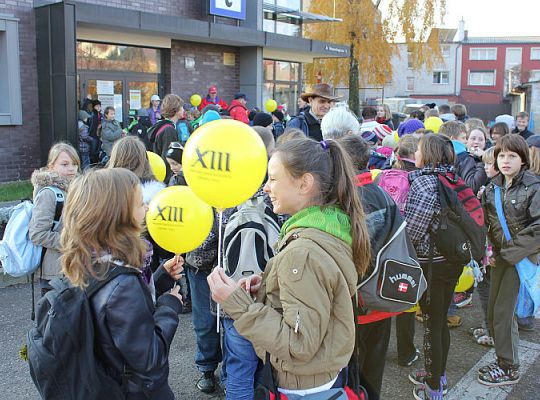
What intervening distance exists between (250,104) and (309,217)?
50.0ft

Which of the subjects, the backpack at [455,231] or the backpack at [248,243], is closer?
the backpack at [248,243]

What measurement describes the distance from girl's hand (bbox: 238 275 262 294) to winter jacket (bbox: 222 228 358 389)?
0.60 ft

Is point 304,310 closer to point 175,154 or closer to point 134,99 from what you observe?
point 175,154

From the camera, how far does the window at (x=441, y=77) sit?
2424 inches

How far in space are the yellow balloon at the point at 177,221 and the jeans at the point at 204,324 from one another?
81 centimetres

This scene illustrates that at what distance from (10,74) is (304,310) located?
10487 millimetres

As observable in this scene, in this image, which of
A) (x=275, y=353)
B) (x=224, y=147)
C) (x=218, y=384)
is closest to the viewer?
(x=275, y=353)

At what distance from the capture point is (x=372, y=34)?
77.7 ft

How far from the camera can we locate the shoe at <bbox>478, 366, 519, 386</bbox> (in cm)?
398

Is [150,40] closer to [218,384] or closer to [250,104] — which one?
[250,104]

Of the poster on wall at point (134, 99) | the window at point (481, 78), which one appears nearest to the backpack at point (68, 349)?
the poster on wall at point (134, 99)

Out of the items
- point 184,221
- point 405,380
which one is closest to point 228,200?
point 184,221

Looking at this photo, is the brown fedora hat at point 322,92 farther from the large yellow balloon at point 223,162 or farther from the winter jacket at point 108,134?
the winter jacket at point 108,134

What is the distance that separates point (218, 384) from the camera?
4.00 m
